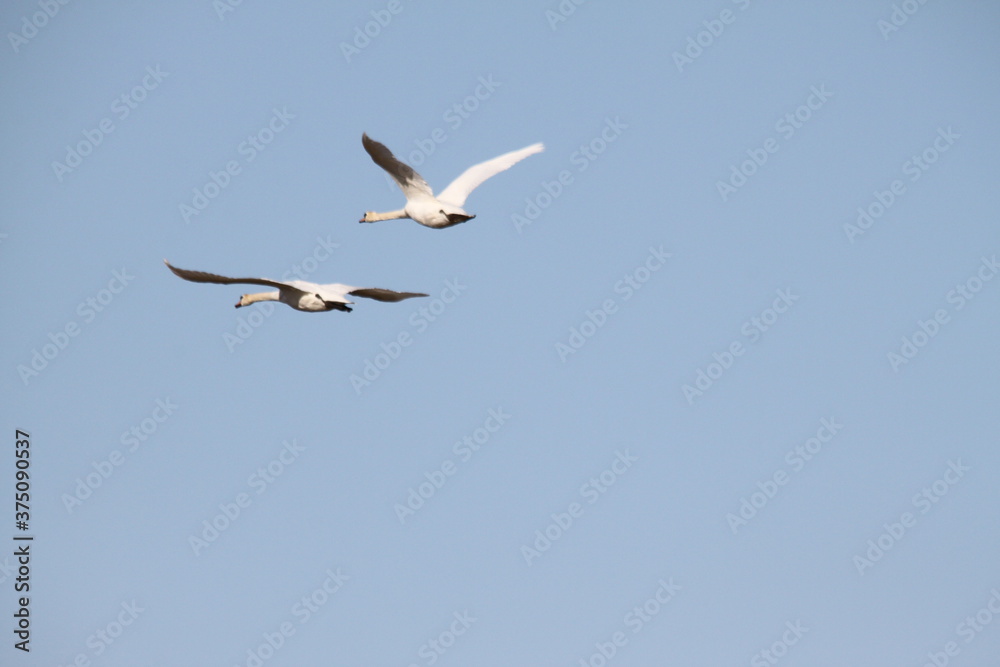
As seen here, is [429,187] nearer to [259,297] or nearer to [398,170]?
[398,170]

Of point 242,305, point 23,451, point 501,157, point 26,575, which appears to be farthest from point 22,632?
point 501,157

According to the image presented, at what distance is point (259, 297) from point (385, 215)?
390 centimetres

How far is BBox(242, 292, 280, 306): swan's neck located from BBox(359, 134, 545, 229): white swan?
3589 mm

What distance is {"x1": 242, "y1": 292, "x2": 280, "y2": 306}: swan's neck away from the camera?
132 ft

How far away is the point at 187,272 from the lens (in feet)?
115

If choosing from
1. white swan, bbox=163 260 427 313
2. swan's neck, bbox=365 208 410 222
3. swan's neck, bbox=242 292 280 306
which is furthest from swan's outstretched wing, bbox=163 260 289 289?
swan's neck, bbox=365 208 410 222

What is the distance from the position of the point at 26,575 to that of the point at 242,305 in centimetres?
920

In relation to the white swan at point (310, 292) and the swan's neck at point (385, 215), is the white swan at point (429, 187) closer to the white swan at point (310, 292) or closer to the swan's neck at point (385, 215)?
the swan's neck at point (385, 215)

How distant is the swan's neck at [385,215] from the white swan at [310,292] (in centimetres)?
351

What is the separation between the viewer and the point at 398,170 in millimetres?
38625

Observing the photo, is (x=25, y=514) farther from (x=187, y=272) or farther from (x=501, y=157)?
(x=501, y=157)

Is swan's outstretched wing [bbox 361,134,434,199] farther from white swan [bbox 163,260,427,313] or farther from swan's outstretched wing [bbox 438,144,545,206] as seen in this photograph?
white swan [bbox 163,260,427,313]

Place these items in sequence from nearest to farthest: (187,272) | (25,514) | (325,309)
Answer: (187,272) → (325,309) → (25,514)

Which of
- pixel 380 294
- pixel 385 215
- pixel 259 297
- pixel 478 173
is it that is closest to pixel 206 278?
pixel 380 294
